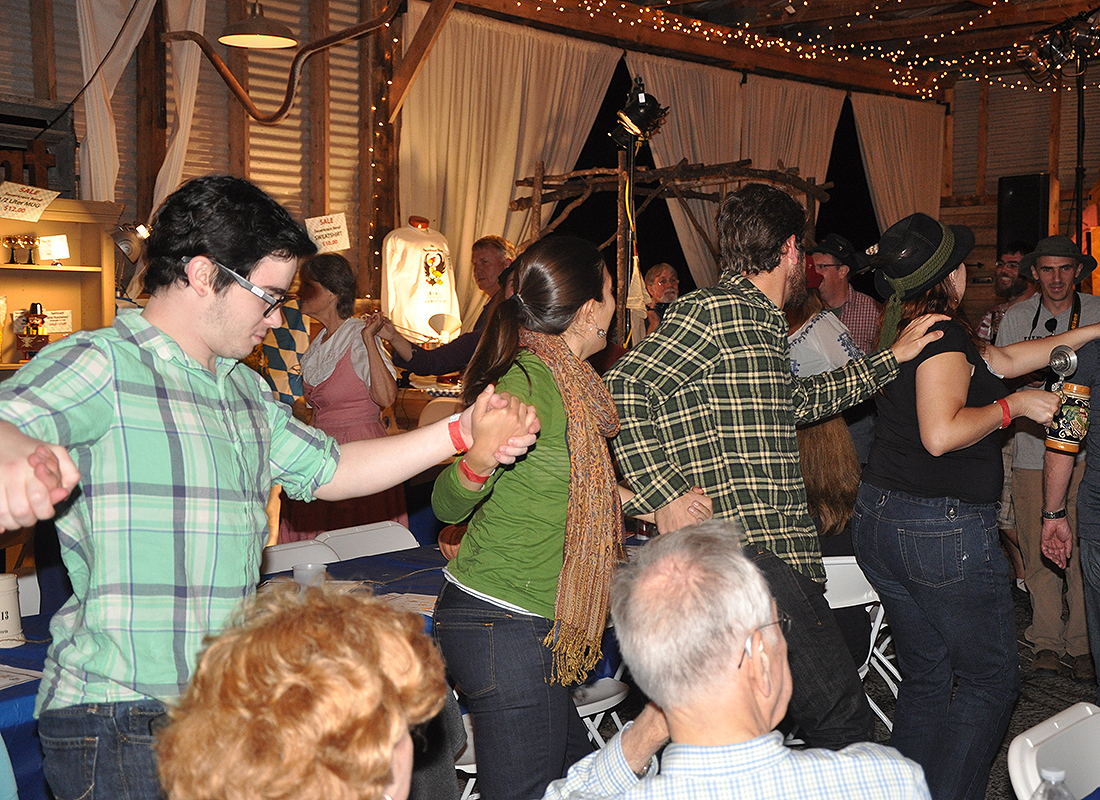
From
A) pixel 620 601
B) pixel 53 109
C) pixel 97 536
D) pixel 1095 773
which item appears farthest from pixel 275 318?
pixel 53 109

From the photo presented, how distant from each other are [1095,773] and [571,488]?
46.8 inches

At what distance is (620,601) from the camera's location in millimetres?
1562

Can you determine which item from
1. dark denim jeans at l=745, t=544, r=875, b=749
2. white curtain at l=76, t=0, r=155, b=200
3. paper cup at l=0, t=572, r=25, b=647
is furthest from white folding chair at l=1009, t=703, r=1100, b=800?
white curtain at l=76, t=0, r=155, b=200

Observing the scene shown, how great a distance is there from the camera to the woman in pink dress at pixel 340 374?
4.79m

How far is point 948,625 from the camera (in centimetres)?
273

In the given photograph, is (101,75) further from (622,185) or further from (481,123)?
(622,185)

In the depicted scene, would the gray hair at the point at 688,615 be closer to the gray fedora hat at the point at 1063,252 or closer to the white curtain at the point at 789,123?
the gray fedora hat at the point at 1063,252

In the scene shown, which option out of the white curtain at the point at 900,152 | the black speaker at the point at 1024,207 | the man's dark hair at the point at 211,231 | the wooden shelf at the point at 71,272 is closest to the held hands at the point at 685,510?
the man's dark hair at the point at 211,231

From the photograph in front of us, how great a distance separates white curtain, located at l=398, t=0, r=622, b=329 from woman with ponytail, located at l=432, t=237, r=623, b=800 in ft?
19.3

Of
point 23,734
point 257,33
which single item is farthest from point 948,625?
point 257,33

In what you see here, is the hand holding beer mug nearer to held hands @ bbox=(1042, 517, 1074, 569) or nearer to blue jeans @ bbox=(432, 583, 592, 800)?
held hands @ bbox=(1042, 517, 1074, 569)

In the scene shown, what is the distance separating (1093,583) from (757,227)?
145 centimetres

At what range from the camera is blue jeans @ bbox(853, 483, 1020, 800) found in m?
2.71

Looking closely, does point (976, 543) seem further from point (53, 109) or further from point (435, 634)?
point (53, 109)
